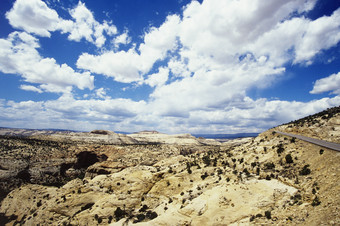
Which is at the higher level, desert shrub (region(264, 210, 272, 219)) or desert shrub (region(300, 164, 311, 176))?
desert shrub (region(300, 164, 311, 176))

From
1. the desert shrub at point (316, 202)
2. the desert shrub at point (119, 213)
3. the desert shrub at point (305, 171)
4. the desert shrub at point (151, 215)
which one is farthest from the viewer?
the desert shrub at point (119, 213)

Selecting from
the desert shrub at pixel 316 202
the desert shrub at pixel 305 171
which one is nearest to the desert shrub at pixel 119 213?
the desert shrub at pixel 316 202

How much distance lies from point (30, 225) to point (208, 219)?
1610 inches

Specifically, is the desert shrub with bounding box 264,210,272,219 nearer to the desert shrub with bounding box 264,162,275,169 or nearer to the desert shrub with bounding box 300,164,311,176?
the desert shrub with bounding box 300,164,311,176

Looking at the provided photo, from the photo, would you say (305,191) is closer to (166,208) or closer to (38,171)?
(166,208)

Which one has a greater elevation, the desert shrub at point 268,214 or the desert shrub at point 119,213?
the desert shrub at point 268,214

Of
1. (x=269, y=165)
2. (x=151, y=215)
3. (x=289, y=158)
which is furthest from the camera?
(x=269, y=165)

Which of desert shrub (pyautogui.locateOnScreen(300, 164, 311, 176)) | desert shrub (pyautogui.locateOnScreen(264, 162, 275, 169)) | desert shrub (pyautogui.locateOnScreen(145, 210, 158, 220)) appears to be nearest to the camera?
desert shrub (pyautogui.locateOnScreen(300, 164, 311, 176))

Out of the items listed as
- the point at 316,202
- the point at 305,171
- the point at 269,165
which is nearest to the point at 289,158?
the point at 269,165

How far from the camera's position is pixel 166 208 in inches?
1141

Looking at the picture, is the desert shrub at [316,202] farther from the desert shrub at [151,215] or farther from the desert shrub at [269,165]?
the desert shrub at [151,215]

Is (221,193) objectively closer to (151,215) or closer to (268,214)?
(268,214)

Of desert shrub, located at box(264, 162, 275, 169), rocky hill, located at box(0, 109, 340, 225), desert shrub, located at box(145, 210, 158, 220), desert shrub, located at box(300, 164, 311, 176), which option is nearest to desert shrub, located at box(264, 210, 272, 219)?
rocky hill, located at box(0, 109, 340, 225)

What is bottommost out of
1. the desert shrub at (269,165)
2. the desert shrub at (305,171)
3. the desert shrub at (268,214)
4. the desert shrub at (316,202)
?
the desert shrub at (268,214)
